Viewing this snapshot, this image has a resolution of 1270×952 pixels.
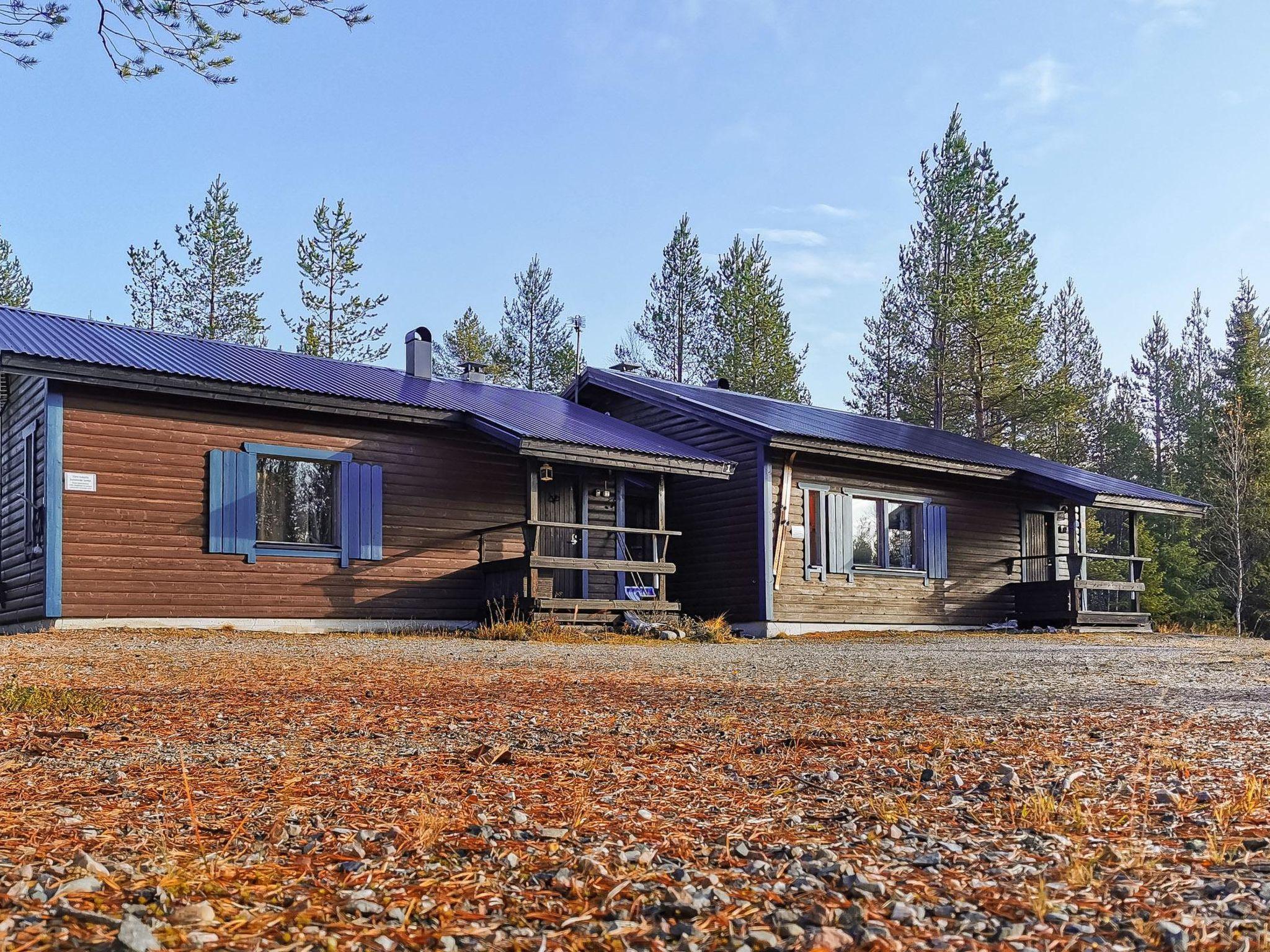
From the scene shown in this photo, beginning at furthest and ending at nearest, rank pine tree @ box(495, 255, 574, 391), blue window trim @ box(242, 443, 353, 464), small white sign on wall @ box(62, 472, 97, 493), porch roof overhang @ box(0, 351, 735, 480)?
1. pine tree @ box(495, 255, 574, 391)
2. blue window trim @ box(242, 443, 353, 464)
3. small white sign on wall @ box(62, 472, 97, 493)
4. porch roof overhang @ box(0, 351, 735, 480)

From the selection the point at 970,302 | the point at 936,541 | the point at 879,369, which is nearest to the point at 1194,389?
the point at 879,369

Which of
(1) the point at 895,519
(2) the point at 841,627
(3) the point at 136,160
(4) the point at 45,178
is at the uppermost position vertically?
(3) the point at 136,160

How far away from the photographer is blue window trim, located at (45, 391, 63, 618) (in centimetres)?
1311

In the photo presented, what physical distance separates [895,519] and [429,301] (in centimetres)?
2738

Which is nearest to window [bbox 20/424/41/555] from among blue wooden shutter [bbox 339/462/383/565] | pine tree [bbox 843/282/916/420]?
blue wooden shutter [bbox 339/462/383/565]

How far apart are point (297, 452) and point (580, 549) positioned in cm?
542

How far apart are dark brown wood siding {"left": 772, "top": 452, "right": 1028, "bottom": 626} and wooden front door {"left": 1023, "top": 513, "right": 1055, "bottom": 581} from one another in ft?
1.25

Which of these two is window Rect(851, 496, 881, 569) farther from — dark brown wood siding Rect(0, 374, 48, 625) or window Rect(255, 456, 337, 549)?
dark brown wood siding Rect(0, 374, 48, 625)

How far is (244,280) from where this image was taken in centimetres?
3762

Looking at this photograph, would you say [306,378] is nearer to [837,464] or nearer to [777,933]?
[837,464]

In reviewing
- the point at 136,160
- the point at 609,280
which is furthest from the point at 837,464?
the point at 609,280

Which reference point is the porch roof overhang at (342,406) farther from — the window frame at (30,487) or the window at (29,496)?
the window at (29,496)

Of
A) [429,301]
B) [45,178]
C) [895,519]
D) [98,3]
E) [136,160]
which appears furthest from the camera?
[429,301]

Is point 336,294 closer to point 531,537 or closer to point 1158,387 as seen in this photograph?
point 531,537
